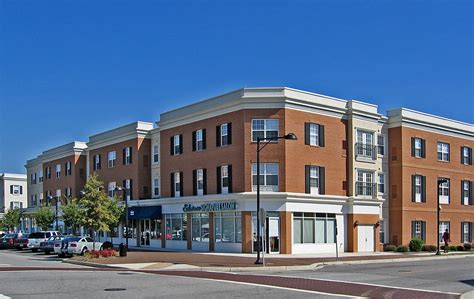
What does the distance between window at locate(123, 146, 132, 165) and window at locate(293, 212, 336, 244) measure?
69.7 feet

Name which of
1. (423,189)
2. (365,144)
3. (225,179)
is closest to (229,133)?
(225,179)

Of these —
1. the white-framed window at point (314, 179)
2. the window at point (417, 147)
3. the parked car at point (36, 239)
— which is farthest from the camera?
the window at point (417, 147)

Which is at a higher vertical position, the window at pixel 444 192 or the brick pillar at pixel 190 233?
the window at pixel 444 192

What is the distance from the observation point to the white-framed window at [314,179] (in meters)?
42.4

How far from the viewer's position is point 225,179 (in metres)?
43.5

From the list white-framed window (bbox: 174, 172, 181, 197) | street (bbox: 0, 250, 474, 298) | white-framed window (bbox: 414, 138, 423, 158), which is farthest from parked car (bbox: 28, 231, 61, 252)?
white-framed window (bbox: 414, 138, 423, 158)

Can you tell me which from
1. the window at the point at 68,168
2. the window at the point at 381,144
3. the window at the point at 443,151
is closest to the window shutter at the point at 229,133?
the window at the point at 381,144

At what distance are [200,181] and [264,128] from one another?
321 inches

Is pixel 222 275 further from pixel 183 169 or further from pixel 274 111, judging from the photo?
pixel 183 169

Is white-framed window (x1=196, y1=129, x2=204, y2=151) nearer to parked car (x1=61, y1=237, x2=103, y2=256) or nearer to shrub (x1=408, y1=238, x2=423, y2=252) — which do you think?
parked car (x1=61, y1=237, x2=103, y2=256)

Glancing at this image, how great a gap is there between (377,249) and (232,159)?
547 inches

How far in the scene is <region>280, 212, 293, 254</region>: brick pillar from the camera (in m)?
40.2

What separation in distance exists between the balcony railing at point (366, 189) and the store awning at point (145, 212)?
1690cm

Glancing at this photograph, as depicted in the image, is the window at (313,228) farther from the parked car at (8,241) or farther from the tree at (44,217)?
the tree at (44,217)
